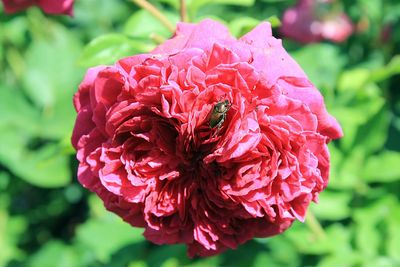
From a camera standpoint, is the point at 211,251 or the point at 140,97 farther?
the point at 211,251

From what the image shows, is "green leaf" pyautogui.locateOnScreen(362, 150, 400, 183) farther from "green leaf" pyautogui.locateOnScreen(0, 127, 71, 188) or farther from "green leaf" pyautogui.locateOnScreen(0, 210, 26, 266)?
"green leaf" pyautogui.locateOnScreen(0, 210, 26, 266)

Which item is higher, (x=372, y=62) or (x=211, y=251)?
(x=211, y=251)

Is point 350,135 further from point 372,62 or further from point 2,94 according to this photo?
point 2,94

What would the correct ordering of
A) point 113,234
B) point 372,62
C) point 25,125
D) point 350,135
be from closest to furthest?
1. point 350,135
2. point 113,234
3. point 25,125
4. point 372,62

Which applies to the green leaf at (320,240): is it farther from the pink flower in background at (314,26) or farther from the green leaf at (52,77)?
the pink flower in background at (314,26)

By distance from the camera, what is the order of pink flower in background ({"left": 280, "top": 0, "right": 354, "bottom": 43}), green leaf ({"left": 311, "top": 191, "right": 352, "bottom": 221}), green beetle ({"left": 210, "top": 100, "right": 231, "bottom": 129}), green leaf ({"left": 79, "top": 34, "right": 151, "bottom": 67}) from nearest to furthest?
green beetle ({"left": 210, "top": 100, "right": 231, "bottom": 129}), green leaf ({"left": 79, "top": 34, "right": 151, "bottom": 67}), green leaf ({"left": 311, "top": 191, "right": 352, "bottom": 221}), pink flower in background ({"left": 280, "top": 0, "right": 354, "bottom": 43})

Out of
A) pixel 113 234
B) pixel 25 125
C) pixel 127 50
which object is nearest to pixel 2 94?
pixel 25 125

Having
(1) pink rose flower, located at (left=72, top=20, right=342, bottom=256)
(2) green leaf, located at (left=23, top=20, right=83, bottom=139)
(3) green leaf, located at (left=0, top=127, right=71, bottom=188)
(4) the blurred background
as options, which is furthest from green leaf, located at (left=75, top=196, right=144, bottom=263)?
(1) pink rose flower, located at (left=72, top=20, right=342, bottom=256)

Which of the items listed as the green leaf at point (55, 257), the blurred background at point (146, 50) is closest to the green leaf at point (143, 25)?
the blurred background at point (146, 50)
